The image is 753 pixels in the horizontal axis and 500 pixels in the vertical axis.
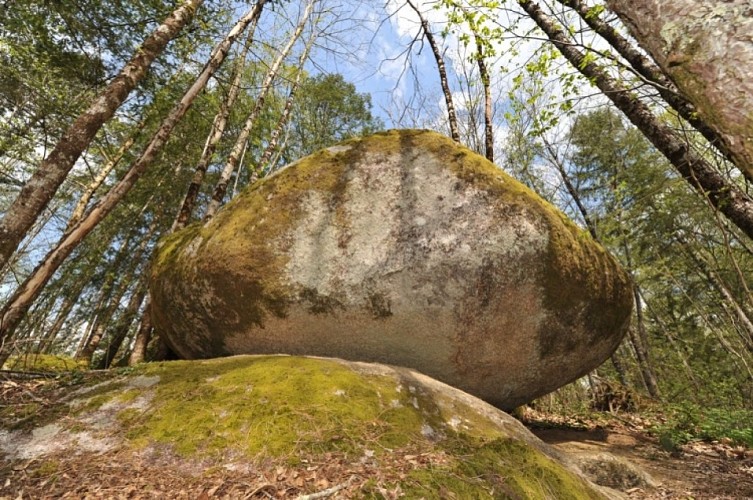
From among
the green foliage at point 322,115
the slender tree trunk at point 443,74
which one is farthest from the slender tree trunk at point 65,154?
the green foliage at point 322,115

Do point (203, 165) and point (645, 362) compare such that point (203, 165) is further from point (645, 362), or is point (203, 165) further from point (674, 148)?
point (645, 362)

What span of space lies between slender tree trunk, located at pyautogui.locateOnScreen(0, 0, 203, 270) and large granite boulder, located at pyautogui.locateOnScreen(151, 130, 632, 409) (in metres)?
1.82

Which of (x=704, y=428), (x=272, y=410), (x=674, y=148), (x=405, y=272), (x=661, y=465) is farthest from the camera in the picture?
(x=704, y=428)

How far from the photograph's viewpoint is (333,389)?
374 centimetres

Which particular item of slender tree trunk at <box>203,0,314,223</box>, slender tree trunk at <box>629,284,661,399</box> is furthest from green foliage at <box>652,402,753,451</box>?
slender tree trunk at <box>203,0,314,223</box>

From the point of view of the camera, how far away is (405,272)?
4863mm

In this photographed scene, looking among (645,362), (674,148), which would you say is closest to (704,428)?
(674,148)

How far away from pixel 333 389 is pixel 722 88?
341 cm

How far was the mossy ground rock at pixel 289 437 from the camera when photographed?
8.88 feet

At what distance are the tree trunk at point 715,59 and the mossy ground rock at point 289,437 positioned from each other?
2566mm

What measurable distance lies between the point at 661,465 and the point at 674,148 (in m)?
A: 4.11

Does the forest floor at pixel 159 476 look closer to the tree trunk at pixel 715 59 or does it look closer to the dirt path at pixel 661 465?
the dirt path at pixel 661 465

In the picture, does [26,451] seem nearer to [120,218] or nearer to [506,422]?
[506,422]

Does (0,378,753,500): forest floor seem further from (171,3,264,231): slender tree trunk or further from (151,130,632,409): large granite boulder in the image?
(171,3,264,231): slender tree trunk
